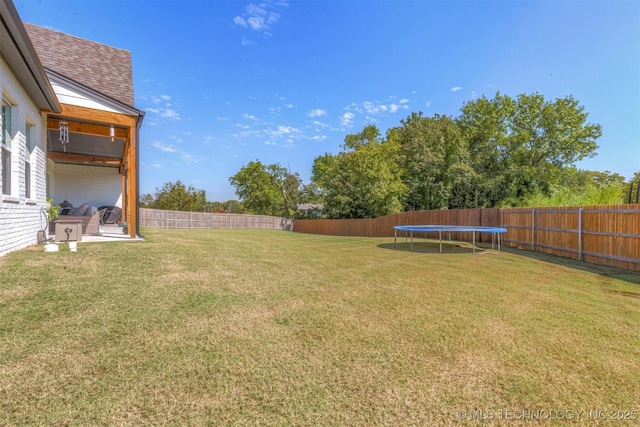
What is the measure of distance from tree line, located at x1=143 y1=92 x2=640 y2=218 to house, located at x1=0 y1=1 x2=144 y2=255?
19.4 m

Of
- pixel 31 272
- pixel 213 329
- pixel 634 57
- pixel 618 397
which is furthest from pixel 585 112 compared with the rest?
pixel 31 272

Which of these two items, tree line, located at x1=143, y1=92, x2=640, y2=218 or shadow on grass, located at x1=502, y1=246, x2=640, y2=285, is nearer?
shadow on grass, located at x1=502, y1=246, x2=640, y2=285

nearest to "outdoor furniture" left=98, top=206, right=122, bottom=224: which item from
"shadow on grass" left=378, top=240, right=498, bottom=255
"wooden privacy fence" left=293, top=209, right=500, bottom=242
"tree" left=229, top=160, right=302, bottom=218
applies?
"shadow on grass" left=378, top=240, right=498, bottom=255

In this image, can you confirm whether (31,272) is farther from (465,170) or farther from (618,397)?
(465,170)

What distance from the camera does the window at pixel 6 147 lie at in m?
4.57

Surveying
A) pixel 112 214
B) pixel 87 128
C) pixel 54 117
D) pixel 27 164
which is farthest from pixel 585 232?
pixel 112 214

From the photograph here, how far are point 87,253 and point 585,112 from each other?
104ft

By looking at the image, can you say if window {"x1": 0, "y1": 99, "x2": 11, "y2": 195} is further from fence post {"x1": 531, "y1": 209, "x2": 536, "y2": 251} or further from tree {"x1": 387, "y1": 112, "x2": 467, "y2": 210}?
tree {"x1": 387, "y1": 112, "x2": 467, "y2": 210}

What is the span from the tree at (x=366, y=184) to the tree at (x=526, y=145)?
21.5ft

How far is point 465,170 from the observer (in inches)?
928

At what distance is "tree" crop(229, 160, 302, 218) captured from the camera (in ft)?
127

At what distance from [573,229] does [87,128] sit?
561 inches

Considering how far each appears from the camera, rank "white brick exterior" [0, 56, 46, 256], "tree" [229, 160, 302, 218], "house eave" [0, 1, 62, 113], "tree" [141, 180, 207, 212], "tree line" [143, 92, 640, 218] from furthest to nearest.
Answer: "tree" [229, 160, 302, 218] → "tree" [141, 180, 207, 212] → "tree line" [143, 92, 640, 218] → "white brick exterior" [0, 56, 46, 256] → "house eave" [0, 1, 62, 113]

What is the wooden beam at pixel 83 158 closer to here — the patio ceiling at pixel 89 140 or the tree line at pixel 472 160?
the patio ceiling at pixel 89 140
